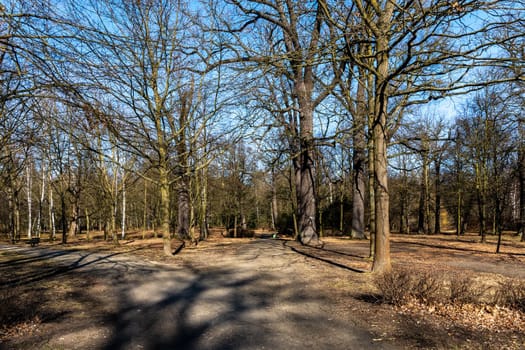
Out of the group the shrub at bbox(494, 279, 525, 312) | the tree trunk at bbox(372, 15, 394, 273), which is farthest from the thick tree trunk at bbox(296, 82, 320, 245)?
the shrub at bbox(494, 279, 525, 312)

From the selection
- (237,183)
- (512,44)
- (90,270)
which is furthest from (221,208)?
(512,44)

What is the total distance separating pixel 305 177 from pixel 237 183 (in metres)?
16.6

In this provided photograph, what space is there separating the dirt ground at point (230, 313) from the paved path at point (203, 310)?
0.02 meters

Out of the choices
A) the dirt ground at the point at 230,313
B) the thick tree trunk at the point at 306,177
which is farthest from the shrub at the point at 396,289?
the thick tree trunk at the point at 306,177

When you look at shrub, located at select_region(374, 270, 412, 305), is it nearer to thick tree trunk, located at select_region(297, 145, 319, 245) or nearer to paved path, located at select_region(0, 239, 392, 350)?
paved path, located at select_region(0, 239, 392, 350)

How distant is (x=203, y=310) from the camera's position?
19.1ft

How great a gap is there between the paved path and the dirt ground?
0.6 inches

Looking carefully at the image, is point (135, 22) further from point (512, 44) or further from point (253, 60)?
point (512, 44)

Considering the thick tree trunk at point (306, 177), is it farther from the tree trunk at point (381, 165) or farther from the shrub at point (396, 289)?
the shrub at point (396, 289)

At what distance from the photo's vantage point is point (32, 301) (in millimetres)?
5977

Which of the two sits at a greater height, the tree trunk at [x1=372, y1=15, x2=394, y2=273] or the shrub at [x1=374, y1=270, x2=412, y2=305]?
the tree trunk at [x1=372, y1=15, x2=394, y2=273]

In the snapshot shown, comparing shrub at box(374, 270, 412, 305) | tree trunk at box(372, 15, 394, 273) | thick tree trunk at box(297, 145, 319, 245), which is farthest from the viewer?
thick tree trunk at box(297, 145, 319, 245)

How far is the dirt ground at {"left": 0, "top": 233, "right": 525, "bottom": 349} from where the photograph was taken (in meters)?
4.30

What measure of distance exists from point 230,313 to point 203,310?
530 mm
